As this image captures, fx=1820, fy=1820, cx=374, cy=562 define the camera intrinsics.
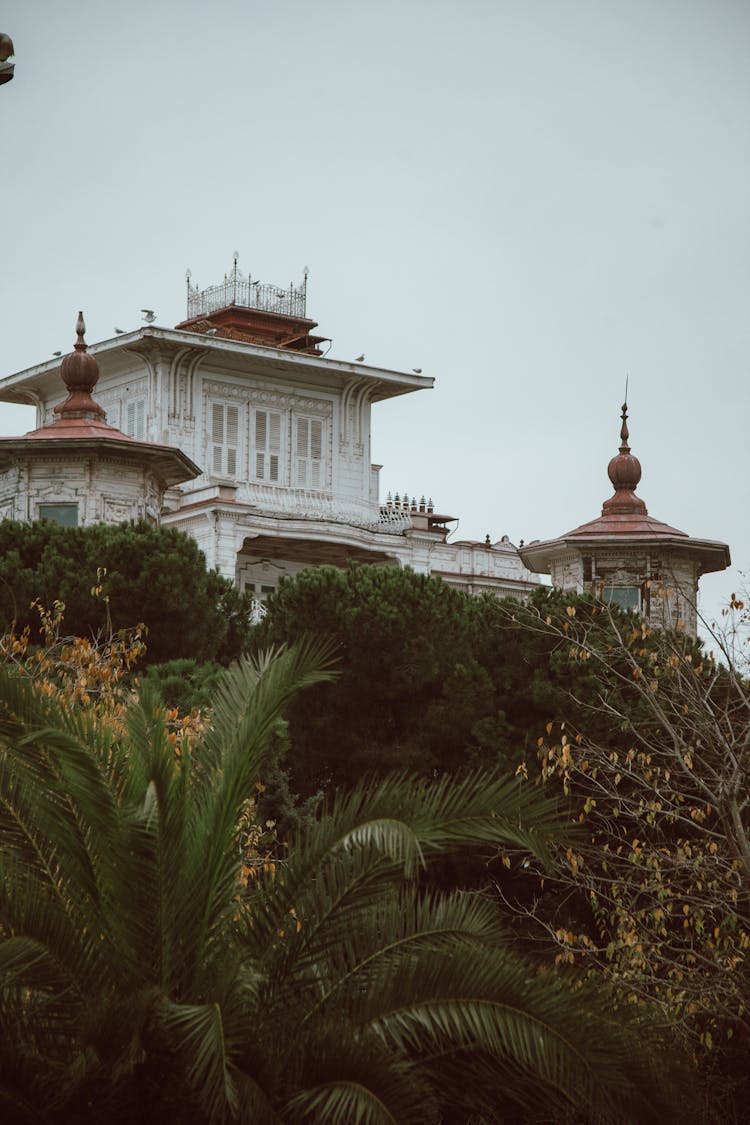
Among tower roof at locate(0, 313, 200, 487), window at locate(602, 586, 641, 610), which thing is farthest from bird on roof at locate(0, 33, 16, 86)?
window at locate(602, 586, 641, 610)

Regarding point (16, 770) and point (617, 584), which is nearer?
point (16, 770)

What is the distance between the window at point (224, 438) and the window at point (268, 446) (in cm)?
58

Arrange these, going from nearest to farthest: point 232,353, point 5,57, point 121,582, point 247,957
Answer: point 247,957 → point 5,57 → point 121,582 → point 232,353

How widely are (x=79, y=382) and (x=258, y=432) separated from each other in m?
8.10

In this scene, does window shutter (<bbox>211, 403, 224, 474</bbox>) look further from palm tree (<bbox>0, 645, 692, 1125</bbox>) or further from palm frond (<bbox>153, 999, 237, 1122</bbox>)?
palm frond (<bbox>153, 999, 237, 1122</bbox>)

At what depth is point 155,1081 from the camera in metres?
10.7

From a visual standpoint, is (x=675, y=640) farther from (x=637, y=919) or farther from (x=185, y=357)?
(x=185, y=357)

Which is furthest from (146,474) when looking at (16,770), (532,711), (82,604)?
(16,770)

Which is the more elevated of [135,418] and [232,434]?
[135,418]

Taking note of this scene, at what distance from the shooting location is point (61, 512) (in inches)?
1350

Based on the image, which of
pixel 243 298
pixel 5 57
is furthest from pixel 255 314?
pixel 5 57

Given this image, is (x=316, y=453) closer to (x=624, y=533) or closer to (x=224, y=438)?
(x=224, y=438)

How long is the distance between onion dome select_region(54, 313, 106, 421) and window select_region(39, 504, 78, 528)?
2157 mm

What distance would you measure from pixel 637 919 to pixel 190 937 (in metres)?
8.42
